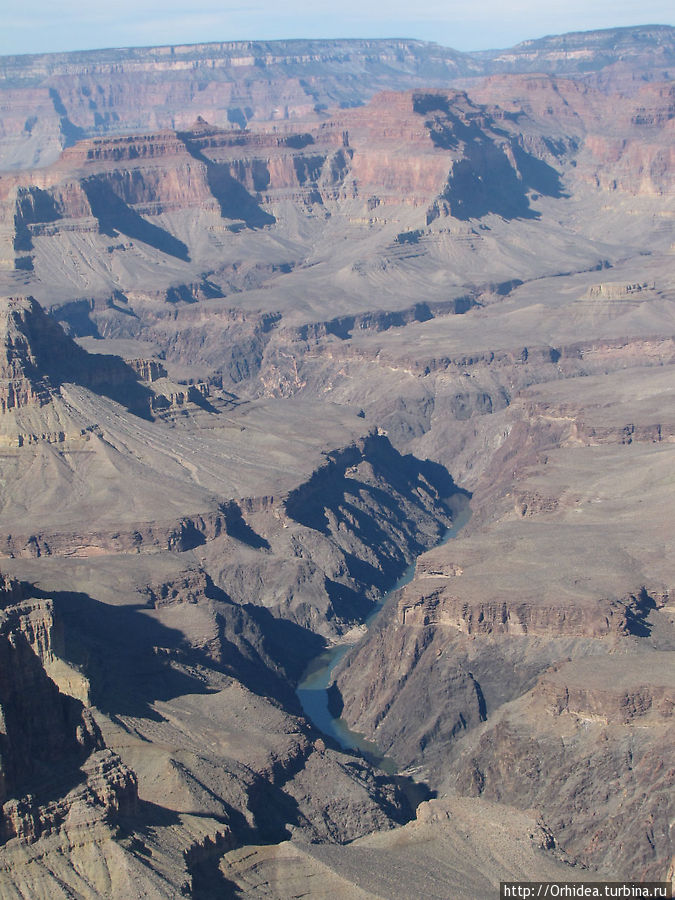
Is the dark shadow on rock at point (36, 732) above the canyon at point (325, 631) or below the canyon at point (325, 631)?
above

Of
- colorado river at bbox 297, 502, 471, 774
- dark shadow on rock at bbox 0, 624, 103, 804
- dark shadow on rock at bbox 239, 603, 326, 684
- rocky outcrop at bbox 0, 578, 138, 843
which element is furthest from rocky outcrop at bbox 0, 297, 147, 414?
dark shadow on rock at bbox 0, 624, 103, 804

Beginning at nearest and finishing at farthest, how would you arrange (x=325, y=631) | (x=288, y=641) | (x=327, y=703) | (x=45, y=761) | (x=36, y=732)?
(x=45, y=761), (x=36, y=732), (x=327, y=703), (x=288, y=641), (x=325, y=631)

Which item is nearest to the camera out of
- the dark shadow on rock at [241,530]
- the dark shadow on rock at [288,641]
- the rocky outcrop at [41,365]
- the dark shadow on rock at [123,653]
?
the dark shadow on rock at [123,653]

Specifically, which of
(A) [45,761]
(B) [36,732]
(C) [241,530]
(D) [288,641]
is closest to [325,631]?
(D) [288,641]

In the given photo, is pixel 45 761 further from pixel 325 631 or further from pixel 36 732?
pixel 325 631

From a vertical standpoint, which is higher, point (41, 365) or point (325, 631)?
point (41, 365)

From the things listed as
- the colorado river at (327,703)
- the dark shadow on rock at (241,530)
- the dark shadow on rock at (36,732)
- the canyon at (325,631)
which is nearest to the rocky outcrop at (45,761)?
the dark shadow on rock at (36,732)

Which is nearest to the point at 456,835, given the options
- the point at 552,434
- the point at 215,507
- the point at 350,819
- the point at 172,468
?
the point at 350,819

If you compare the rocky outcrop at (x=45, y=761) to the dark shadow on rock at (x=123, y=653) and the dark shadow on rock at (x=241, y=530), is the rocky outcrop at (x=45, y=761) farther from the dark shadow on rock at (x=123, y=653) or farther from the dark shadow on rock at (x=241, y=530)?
the dark shadow on rock at (x=241, y=530)

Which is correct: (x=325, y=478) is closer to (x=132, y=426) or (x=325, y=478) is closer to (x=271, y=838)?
(x=132, y=426)
